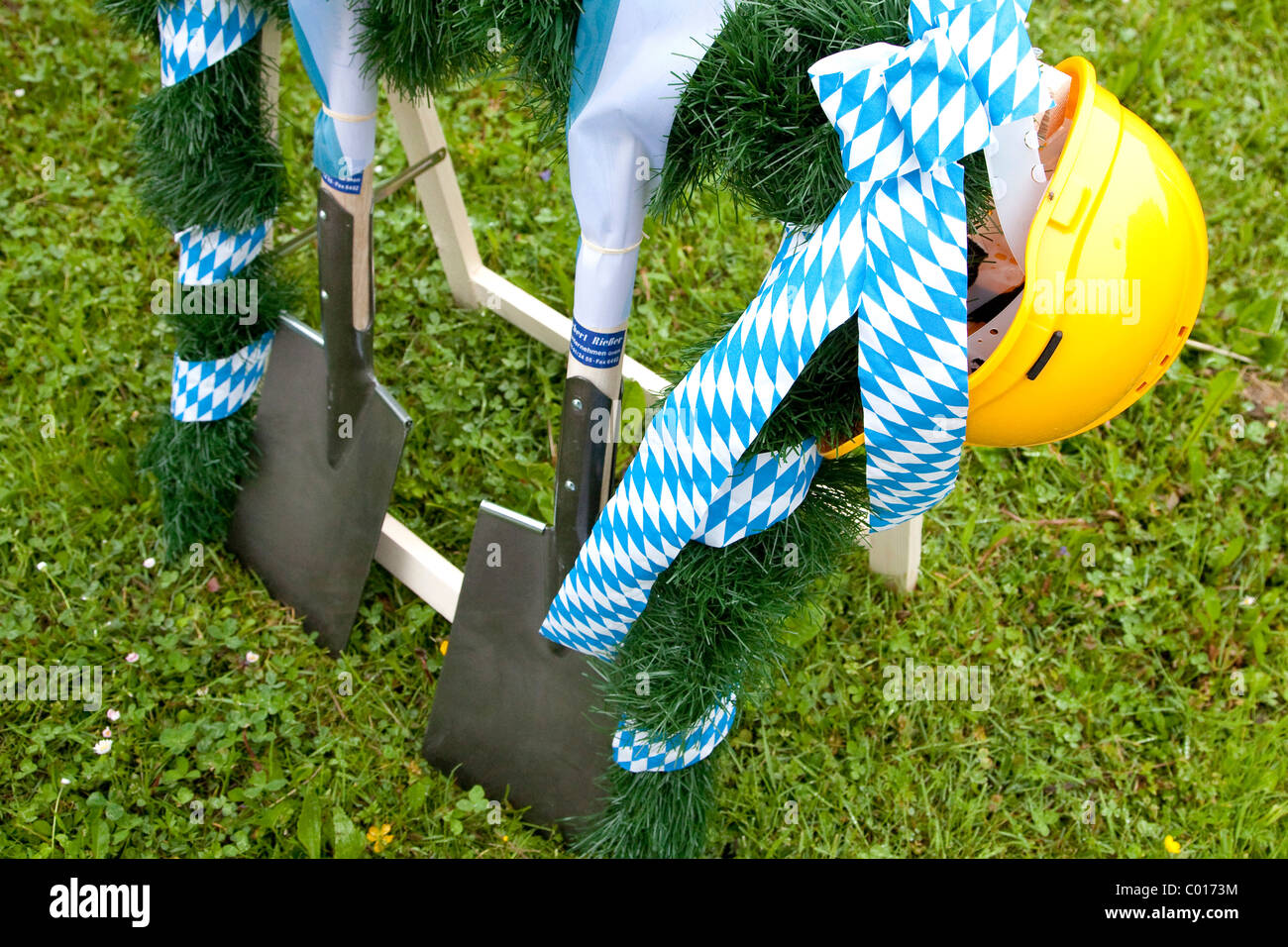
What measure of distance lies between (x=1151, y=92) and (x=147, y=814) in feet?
9.12

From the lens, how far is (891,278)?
0.89 metres

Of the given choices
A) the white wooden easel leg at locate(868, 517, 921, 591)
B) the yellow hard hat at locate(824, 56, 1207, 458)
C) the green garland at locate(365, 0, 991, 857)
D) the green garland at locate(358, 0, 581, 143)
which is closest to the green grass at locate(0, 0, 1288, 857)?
the white wooden easel leg at locate(868, 517, 921, 591)

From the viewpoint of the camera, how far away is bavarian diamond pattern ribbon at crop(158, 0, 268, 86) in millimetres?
1469

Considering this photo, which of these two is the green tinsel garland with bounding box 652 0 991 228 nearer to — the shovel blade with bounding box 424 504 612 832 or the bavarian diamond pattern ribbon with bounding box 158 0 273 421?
the shovel blade with bounding box 424 504 612 832

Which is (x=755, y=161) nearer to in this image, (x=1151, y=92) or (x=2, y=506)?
(x=2, y=506)

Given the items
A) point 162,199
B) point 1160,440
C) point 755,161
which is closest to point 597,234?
point 755,161

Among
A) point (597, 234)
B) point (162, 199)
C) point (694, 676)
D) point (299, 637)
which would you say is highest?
point (597, 234)

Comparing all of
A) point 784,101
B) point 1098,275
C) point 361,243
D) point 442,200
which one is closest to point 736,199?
point 784,101

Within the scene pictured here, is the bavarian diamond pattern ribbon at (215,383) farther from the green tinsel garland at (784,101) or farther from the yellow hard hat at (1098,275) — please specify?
the yellow hard hat at (1098,275)

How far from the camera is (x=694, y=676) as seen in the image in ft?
4.08

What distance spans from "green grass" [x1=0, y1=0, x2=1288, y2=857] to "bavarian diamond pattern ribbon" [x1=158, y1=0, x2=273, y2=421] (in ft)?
0.78

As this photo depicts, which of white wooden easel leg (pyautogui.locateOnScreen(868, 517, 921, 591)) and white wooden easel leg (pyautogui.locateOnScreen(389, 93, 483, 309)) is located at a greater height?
white wooden easel leg (pyautogui.locateOnScreen(389, 93, 483, 309))

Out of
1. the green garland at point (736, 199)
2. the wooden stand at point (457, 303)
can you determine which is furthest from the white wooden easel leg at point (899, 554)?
the green garland at point (736, 199)
